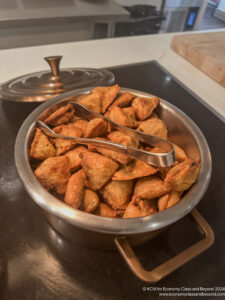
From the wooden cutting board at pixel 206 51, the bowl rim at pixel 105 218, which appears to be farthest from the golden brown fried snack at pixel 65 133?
the wooden cutting board at pixel 206 51

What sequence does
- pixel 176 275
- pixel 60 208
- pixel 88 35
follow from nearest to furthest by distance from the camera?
pixel 60 208 → pixel 176 275 → pixel 88 35

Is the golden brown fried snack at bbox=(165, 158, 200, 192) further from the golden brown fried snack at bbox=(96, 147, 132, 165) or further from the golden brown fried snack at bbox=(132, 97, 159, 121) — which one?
the golden brown fried snack at bbox=(132, 97, 159, 121)

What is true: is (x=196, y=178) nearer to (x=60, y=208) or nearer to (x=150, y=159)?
(x=150, y=159)

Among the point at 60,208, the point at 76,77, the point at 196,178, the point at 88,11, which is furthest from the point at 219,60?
the point at 88,11

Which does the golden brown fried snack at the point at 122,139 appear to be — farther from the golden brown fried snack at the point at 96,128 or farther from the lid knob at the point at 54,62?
the lid knob at the point at 54,62

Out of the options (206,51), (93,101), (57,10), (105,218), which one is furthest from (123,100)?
(57,10)

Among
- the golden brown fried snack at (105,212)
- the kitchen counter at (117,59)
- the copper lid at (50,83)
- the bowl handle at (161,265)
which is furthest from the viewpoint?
the kitchen counter at (117,59)
